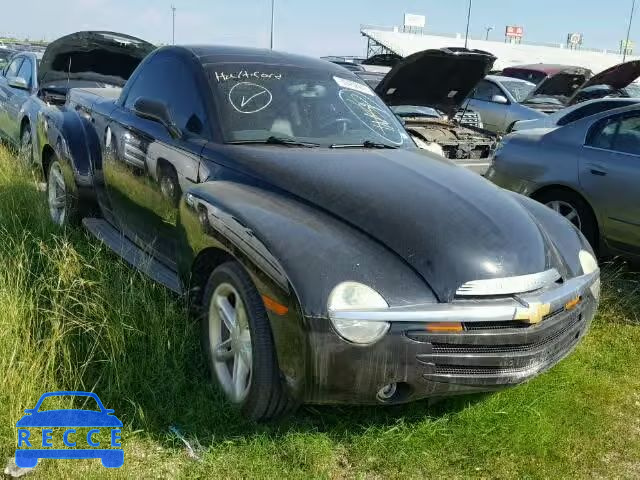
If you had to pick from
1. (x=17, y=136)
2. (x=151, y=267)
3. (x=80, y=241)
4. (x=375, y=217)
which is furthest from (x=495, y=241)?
(x=17, y=136)

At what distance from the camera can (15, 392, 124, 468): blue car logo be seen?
254 centimetres

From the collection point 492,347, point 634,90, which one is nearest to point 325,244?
point 492,347

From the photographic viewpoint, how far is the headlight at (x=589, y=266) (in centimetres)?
314

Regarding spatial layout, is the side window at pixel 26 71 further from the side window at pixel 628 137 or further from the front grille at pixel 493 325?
the front grille at pixel 493 325

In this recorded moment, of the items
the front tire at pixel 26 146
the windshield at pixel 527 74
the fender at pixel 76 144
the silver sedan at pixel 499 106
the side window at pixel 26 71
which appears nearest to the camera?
the fender at pixel 76 144

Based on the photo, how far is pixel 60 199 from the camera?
516 cm

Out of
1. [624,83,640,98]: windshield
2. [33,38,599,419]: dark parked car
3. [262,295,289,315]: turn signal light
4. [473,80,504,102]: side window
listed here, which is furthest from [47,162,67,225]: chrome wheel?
[624,83,640,98]: windshield

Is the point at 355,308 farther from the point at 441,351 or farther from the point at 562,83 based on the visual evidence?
the point at 562,83

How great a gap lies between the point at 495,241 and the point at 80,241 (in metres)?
3.17

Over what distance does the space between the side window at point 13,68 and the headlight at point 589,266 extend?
809 cm

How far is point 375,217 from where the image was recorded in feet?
9.18

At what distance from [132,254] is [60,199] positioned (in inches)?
62.8

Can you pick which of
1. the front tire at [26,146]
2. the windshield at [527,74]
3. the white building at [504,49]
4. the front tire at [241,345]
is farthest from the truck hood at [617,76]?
the white building at [504,49]

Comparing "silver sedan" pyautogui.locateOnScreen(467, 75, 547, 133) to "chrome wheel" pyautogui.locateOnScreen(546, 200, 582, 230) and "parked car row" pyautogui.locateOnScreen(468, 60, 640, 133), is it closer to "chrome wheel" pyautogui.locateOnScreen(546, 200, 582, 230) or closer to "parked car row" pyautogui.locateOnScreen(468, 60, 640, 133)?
"parked car row" pyautogui.locateOnScreen(468, 60, 640, 133)
